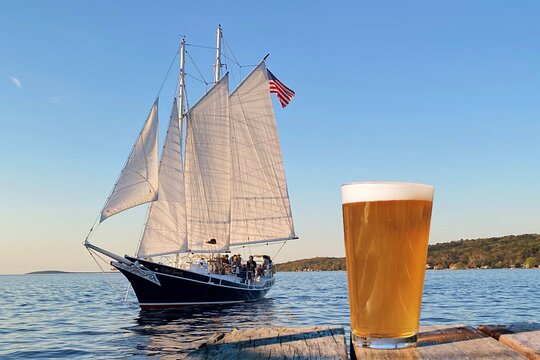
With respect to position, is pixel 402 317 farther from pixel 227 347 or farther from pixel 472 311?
pixel 472 311

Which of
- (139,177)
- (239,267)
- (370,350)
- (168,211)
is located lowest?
(370,350)

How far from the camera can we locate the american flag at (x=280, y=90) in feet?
129

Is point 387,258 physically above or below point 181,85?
below

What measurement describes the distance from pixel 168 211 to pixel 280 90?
11.6 meters

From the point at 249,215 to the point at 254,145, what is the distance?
498 cm

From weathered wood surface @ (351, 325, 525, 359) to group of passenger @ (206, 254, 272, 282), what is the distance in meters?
36.4

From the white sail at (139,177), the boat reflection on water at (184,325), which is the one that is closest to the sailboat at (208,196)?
the white sail at (139,177)

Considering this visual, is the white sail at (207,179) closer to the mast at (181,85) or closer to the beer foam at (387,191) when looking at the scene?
the mast at (181,85)

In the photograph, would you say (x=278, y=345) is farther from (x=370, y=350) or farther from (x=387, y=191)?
(x=387, y=191)

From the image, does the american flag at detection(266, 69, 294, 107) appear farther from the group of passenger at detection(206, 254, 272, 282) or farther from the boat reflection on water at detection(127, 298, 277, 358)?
the boat reflection on water at detection(127, 298, 277, 358)

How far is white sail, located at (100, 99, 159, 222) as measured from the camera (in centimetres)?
3189

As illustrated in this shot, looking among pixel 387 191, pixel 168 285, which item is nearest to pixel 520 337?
pixel 387 191

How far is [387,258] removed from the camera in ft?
6.40

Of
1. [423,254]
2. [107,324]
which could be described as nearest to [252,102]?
[107,324]
